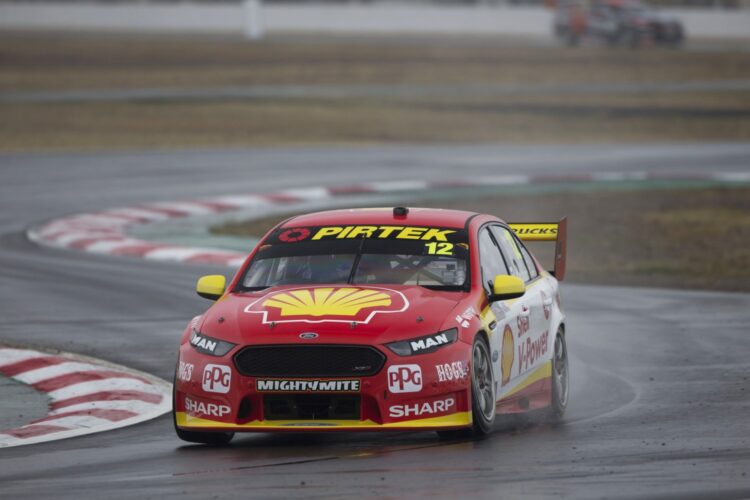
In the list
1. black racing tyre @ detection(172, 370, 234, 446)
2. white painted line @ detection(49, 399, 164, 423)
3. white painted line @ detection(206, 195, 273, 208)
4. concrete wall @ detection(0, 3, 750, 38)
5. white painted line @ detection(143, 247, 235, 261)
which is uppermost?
black racing tyre @ detection(172, 370, 234, 446)

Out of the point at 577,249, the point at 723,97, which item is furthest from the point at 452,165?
the point at 723,97

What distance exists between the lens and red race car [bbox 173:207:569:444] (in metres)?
8.60

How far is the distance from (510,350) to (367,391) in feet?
4.75

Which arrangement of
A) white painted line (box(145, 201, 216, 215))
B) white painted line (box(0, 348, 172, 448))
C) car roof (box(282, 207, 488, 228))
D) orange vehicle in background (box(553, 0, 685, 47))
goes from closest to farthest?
white painted line (box(0, 348, 172, 448)) < car roof (box(282, 207, 488, 228)) < white painted line (box(145, 201, 216, 215)) < orange vehicle in background (box(553, 0, 685, 47))

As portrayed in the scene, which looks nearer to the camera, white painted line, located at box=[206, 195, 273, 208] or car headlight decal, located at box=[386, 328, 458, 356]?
car headlight decal, located at box=[386, 328, 458, 356]

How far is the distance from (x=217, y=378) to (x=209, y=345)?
24 cm

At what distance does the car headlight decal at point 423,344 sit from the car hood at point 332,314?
34 millimetres

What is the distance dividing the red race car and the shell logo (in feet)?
0.03

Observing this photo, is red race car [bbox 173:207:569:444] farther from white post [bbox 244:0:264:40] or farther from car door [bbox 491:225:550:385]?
white post [bbox 244:0:264:40]

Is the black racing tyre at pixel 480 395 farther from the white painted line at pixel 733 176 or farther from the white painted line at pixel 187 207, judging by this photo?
the white painted line at pixel 733 176

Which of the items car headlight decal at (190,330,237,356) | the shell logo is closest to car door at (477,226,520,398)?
the shell logo

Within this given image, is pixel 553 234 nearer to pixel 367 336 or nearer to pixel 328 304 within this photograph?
pixel 328 304

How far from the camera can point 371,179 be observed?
29.0m

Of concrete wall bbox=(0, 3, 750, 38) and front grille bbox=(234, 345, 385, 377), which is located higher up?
front grille bbox=(234, 345, 385, 377)
